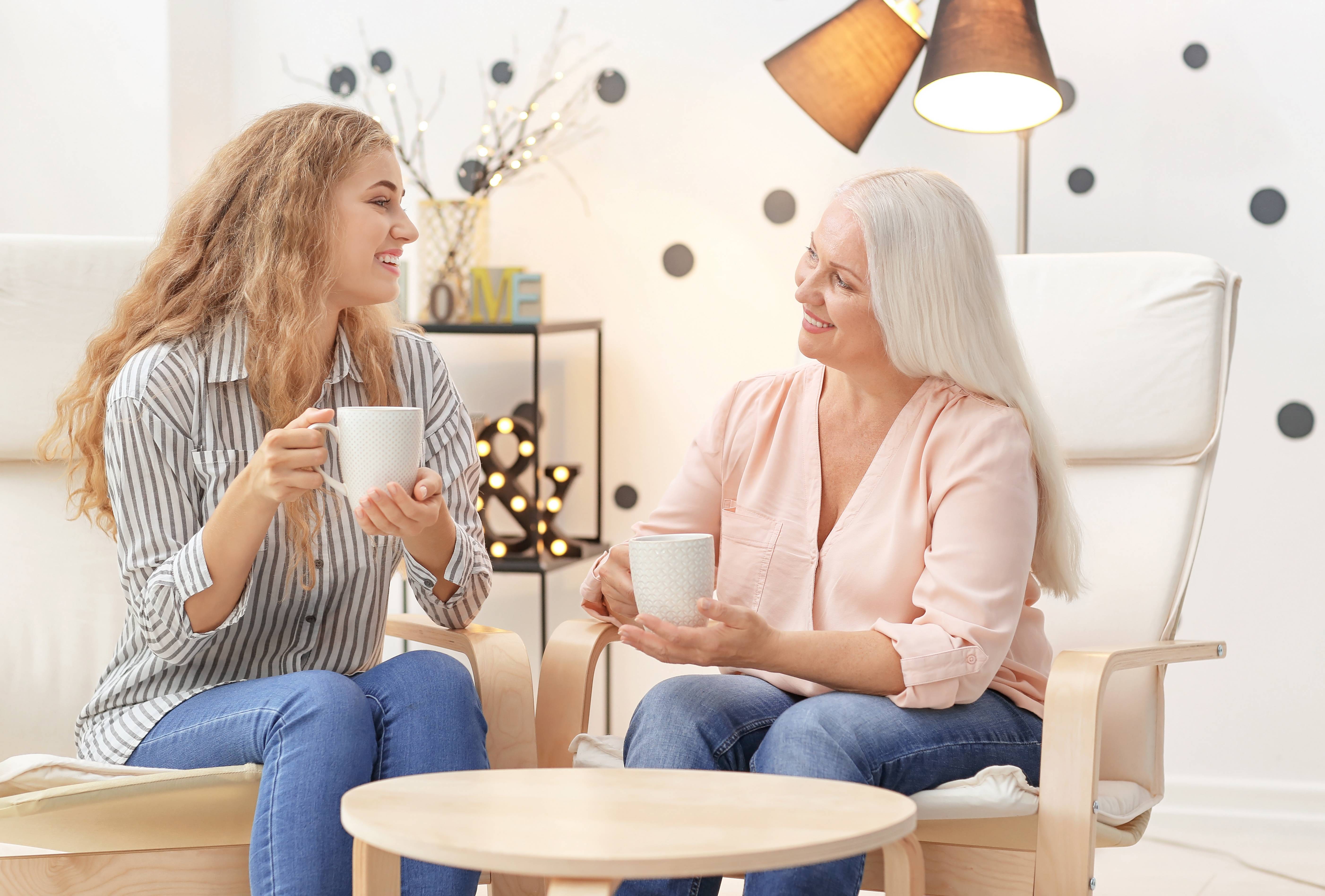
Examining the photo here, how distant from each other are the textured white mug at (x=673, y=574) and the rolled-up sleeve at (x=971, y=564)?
241 mm

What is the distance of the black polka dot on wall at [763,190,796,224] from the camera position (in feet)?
8.21

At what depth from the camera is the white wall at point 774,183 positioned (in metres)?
2.30

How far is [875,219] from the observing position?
1426 millimetres

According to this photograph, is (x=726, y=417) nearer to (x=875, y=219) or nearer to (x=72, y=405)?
(x=875, y=219)

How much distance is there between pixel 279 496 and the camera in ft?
4.08

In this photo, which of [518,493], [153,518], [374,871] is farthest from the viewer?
[518,493]

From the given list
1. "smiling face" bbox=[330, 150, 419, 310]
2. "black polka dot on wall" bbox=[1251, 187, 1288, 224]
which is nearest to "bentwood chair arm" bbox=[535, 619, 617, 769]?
"smiling face" bbox=[330, 150, 419, 310]

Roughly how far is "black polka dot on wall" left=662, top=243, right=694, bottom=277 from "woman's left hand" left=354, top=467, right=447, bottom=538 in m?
1.36

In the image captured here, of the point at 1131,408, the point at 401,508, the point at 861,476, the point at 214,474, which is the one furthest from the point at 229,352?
the point at 1131,408

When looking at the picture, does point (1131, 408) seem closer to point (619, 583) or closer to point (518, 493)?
point (619, 583)

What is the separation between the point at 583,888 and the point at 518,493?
164 cm

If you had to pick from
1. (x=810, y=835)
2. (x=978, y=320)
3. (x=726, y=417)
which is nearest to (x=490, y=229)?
(x=726, y=417)

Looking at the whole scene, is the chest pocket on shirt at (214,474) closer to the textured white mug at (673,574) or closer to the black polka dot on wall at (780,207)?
the textured white mug at (673,574)

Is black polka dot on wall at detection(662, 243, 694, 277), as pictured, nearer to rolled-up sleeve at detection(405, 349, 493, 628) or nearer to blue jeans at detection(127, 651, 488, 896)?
rolled-up sleeve at detection(405, 349, 493, 628)
